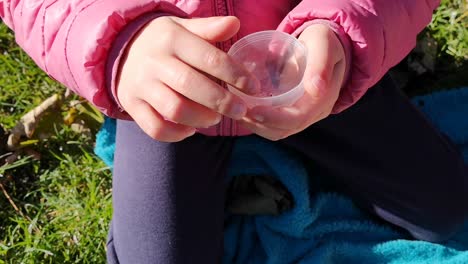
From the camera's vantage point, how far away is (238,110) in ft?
3.21

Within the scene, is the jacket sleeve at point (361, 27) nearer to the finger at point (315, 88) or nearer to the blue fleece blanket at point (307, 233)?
the finger at point (315, 88)

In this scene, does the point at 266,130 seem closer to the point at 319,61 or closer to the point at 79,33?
the point at 319,61

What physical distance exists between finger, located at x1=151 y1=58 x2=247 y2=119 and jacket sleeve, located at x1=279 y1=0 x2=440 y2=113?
0.79 ft

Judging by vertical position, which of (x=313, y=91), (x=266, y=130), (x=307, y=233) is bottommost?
(x=307, y=233)

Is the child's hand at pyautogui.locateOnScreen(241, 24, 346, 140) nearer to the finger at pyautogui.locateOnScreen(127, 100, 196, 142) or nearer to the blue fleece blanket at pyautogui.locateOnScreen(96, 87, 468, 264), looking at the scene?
the finger at pyautogui.locateOnScreen(127, 100, 196, 142)

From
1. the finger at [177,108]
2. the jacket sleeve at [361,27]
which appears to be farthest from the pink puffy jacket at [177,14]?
the finger at [177,108]

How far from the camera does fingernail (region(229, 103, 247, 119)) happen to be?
98 cm

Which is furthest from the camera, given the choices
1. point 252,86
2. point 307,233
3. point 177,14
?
point 307,233

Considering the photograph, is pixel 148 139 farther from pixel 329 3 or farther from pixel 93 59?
pixel 329 3

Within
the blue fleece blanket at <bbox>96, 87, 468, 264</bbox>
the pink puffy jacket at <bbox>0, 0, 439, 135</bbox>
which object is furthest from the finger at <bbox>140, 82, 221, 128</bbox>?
the blue fleece blanket at <bbox>96, 87, 468, 264</bbox>

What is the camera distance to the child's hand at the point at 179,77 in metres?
0.98

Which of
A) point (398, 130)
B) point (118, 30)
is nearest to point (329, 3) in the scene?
point (118, 30)

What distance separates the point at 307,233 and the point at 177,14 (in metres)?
0.66

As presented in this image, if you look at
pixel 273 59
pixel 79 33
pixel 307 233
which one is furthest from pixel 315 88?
pixel 307 233
